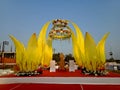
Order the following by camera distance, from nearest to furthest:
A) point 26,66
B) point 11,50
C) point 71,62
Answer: point 26,66
point 71,62
point 11,50

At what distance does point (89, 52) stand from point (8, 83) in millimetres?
6261

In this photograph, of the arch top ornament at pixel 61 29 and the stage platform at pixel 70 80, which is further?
the arch top ornament at pixel 61 29

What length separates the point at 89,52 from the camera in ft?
42.7

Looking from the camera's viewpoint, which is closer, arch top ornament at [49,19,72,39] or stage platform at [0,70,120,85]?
stage platform at [0,70,120,85]

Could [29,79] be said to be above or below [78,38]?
below

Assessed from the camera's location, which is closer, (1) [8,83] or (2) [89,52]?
(1) [8,83]

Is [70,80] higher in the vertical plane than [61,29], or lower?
lower

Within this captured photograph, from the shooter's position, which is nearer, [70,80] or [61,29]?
[70,80]

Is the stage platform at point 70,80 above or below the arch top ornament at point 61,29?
below

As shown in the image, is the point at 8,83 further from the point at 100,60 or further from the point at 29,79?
the point at 100,60

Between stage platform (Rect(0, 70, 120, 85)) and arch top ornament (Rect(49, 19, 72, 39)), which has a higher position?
arch top ornament (Rect(49, 19, 72, 39))
